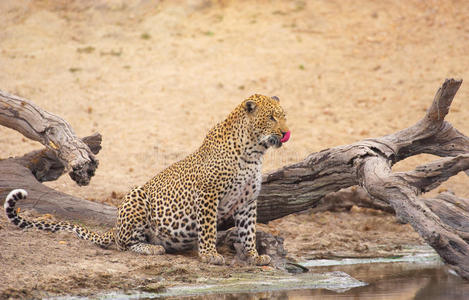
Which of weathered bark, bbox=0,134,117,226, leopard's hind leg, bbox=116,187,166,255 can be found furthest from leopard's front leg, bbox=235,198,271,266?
weathered bark, bbox=0,134,117,226

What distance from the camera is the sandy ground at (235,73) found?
1390 cm

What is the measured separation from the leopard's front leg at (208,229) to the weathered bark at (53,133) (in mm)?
1316

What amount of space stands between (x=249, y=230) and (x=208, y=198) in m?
0.67

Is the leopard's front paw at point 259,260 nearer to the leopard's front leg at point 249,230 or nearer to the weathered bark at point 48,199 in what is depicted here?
the leopard's front leg at point 249,230

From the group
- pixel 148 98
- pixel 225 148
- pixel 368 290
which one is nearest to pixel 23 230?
pixel 225 148

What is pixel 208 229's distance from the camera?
855 cm

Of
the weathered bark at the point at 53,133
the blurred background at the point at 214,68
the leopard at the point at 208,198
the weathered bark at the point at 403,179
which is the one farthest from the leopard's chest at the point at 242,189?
the blurred background at the point at 214,68

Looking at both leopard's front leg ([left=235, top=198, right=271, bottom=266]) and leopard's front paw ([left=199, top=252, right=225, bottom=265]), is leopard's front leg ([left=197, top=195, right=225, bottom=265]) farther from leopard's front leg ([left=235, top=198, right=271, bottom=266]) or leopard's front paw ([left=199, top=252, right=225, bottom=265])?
leopard's front leg ([left=235, top=198, right=271, bottom=266])

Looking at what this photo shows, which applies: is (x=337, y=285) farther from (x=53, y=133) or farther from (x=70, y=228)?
(x=53, y=133)

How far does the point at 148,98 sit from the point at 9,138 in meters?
3.29

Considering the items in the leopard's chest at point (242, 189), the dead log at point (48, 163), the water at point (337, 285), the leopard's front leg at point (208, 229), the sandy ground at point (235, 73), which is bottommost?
the water at point (337, 285)

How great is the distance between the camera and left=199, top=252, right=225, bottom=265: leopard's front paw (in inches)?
335

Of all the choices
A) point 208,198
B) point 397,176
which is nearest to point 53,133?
point 208,198

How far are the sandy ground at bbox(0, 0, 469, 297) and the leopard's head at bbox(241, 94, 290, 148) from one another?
228cm
